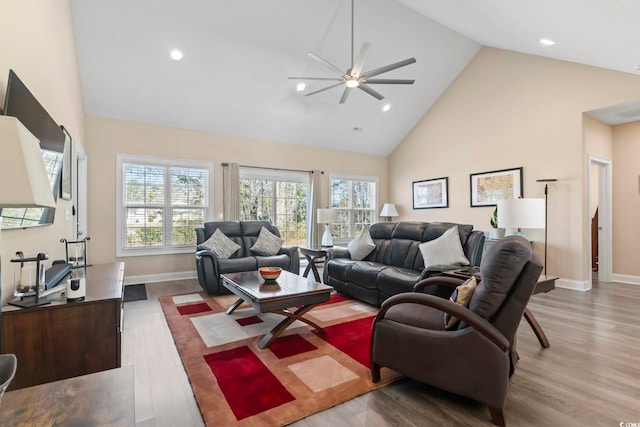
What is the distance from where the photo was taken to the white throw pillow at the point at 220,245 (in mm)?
4871

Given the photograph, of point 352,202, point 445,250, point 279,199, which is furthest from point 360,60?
point 352,202

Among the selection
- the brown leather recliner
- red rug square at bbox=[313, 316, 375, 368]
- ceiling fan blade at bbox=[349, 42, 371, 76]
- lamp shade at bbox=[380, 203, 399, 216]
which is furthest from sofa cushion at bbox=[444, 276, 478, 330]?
lamp shade at bbox=[380, 203, 399, 216]

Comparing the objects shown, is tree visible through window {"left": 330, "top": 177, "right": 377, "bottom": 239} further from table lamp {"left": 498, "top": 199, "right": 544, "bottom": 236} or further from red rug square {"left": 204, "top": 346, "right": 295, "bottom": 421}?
red rug square {"left": 204, "top": 346, "right": 295, "bottom": 421}

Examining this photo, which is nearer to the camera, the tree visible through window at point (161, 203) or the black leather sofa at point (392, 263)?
the black leather sofa at point (392, 263)

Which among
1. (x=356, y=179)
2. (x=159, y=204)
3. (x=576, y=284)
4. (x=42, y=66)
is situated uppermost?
(x=42, y=66)

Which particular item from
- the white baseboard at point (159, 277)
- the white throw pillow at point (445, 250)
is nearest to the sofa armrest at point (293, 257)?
the white baseboard at point (159, 277)

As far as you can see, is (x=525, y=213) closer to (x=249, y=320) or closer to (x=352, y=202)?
(x=249, y=320)

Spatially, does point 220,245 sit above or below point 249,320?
above

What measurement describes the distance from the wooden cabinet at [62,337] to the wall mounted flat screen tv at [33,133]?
20.7 inches

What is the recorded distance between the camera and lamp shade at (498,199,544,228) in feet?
10.1

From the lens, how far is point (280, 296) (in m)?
2.70

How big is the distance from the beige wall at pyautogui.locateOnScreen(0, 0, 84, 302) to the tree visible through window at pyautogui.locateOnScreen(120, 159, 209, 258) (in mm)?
1352

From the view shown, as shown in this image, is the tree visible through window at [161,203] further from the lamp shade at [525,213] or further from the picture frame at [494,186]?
the picture frame at [494,186]

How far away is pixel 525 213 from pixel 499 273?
66.2 inches
